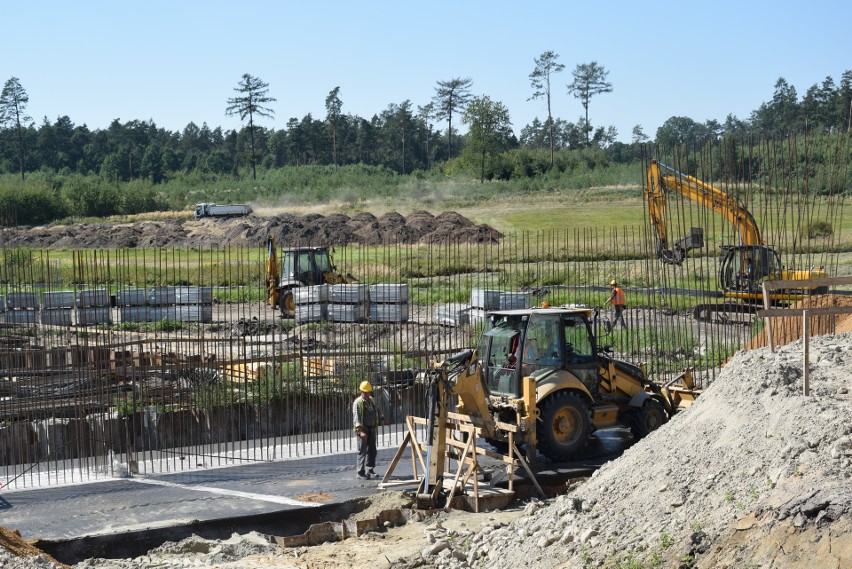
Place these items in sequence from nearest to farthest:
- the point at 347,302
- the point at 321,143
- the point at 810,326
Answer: the point at 810,326 < the point at 347,302 < the point at 321,143

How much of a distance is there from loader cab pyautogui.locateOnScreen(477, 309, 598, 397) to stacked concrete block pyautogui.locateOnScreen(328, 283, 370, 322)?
8.93 metres

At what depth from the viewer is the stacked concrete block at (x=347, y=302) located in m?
21.9

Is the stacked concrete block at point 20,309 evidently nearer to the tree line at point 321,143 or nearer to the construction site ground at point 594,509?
the construction site ground at point 594,509

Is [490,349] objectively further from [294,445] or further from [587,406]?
[294,445]

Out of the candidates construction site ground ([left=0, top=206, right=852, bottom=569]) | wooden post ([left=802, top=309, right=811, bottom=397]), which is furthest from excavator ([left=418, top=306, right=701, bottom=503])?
wooden post ([left=802, top=309, right=811, bottom=397])

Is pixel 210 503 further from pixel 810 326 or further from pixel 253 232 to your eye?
pixel 253 232

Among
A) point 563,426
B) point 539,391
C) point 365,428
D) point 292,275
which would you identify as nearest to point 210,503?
point 365,428

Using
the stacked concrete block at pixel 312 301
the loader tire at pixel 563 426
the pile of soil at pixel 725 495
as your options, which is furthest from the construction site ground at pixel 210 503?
the stacked concrete block at pixel 312 301

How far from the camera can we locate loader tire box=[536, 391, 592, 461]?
12336mm

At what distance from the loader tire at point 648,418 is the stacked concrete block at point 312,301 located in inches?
440

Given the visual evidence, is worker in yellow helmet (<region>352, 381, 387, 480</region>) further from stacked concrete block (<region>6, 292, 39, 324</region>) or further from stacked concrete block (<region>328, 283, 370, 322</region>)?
stacked concrete block (<region>328, 283, 370, 322</region>)

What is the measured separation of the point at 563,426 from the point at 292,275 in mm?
15224

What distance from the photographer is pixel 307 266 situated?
26469 mm

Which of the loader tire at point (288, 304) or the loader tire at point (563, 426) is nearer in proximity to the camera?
Result: the loader tire at point (563, 426)
